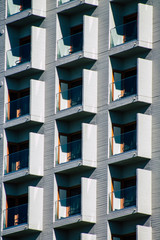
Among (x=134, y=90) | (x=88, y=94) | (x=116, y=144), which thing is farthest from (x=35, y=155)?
(x=134, y=90)

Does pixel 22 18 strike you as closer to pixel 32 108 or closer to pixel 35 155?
pixel 32 108

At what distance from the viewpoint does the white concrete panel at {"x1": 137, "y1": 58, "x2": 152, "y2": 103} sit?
286 ft

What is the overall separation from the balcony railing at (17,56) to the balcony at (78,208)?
39.5ft

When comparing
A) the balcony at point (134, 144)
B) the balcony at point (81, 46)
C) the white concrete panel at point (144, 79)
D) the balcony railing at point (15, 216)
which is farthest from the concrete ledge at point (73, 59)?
the balcony railing at point (15, 216)

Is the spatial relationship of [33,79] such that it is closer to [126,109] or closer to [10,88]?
[10,88]

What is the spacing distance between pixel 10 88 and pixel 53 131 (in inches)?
250

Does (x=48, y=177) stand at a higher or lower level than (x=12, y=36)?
lower

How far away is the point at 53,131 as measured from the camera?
9275cm

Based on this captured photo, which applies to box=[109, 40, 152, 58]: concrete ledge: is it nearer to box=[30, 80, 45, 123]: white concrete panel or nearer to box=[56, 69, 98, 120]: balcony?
box=[56, 69, 98, 120]: balcony

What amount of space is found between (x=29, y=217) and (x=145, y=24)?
15.5 meters

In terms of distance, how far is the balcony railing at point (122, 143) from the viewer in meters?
87.9

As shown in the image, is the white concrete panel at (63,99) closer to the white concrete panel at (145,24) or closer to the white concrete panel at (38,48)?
the white concrete panel at (38,48)

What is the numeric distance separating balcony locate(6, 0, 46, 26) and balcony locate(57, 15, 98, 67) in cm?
334

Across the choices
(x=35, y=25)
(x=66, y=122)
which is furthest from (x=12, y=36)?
(x=66, y=122)
